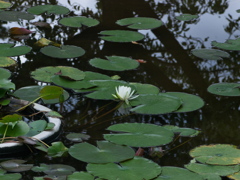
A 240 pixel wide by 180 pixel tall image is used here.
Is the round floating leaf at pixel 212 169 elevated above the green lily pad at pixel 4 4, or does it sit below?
below

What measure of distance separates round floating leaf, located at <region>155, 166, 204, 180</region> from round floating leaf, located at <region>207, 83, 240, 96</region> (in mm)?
1081

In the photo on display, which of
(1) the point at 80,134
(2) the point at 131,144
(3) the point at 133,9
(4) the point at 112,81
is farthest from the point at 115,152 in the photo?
(3) the point at 133,9

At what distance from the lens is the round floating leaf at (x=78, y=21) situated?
14.4 ft

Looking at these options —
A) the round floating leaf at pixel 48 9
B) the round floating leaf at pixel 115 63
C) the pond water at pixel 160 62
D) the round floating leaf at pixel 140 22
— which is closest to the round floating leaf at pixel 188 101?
the pond water at pixel 160 62

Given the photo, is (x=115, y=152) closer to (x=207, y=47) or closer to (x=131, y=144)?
(x=131, y=144)

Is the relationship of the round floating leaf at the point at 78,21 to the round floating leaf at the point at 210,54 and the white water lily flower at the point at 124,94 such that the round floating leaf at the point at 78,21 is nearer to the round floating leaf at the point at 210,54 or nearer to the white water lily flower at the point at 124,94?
the round floating leaf at the point at 210,54

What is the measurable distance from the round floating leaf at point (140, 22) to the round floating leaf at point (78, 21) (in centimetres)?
24

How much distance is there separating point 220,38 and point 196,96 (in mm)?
1433

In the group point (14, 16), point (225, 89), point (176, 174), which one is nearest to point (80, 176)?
point (176, 174)

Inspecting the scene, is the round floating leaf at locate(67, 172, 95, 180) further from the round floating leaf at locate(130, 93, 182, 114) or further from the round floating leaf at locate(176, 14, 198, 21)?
the round floating leaf at locate(176, 14, 198, 21)

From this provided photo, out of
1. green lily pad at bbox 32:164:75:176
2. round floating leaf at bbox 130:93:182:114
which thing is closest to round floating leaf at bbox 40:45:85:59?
round floating leaf at bbox 130:93:182:114

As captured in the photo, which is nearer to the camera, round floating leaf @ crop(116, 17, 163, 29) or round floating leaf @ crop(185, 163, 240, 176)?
round floating leaf @ crop(185, 163, 240, 176)

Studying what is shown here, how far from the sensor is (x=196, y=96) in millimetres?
3148

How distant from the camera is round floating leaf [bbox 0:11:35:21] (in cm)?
450
